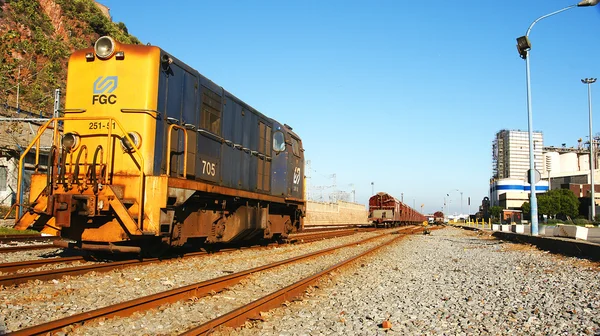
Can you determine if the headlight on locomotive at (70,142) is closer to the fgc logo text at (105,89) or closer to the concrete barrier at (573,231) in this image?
the fgc logo text at (105,89)

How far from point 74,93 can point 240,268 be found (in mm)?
4589

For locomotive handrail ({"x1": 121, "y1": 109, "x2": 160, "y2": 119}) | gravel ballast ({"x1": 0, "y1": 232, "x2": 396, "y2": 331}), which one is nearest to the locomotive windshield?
gravel ballast ({"x1": 0, "y1": 232, "x2": 396, "y2": 331})

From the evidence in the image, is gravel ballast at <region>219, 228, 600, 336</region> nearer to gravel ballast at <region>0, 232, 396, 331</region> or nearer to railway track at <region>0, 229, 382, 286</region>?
gravel ballast at <region>0, 232, 396, 331</region>

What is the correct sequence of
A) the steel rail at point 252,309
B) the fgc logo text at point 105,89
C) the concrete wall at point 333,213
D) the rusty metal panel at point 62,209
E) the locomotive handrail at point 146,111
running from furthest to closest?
the concrete wall at point 333,213
the fgc logo text at point 105,89
the locomotive handrail at point 146,111
the rusty metal panel at point 62,209
the steel rail at point 252,309

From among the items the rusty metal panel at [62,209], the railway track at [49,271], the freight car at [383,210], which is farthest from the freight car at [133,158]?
the freight car at [383,210]

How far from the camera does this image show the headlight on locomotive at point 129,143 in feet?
26.8

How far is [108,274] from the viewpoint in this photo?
7453mm

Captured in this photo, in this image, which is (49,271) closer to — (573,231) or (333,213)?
(573,231)

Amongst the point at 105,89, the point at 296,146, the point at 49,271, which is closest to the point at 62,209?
the point at 49,271

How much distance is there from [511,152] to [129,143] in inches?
6325

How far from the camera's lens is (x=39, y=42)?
47.9 metres

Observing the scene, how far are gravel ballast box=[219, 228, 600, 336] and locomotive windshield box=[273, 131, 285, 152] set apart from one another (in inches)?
226

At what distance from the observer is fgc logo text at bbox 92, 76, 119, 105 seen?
8742 mm

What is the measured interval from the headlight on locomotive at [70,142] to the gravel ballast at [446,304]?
16.4 feet
